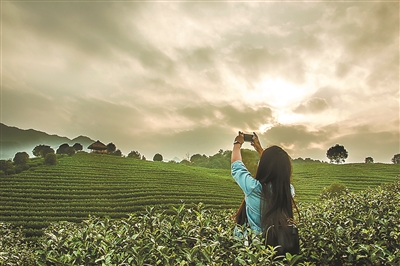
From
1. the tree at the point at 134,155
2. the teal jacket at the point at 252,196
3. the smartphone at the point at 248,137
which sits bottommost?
the teal jacket at the point at 252,196

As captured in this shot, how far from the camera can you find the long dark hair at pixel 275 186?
240 cm

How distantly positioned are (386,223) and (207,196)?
85.9ft

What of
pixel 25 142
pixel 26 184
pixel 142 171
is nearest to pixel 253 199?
pixel 26 184

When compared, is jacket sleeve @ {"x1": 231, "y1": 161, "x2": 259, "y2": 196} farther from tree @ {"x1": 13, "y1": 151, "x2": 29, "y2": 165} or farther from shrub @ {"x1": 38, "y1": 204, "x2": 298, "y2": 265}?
tree @ {"x1": 13, "y1": 151, "x2": 29, "y2": 165}

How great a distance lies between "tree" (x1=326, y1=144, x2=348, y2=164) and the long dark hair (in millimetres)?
59006

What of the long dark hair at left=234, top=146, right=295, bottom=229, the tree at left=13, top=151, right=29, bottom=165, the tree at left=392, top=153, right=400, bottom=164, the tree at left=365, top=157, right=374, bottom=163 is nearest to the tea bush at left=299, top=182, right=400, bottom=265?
the long dark hair at left=234, top=146, right=295, bottom=229

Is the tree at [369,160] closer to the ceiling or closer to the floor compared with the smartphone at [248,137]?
closer to the ceiling

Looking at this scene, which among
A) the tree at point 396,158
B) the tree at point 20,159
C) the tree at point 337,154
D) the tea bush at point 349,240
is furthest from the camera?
the tree at point 337,154

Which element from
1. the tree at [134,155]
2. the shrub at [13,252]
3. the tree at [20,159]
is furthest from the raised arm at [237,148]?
the tree at [134,155]

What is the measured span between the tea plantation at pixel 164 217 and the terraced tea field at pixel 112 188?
0.09 metres

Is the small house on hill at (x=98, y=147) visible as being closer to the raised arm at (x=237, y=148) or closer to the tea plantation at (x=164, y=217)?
the tea plantation at (x=164, y=217)

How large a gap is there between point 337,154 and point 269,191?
195 ft

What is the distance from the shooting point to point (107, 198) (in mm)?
25844

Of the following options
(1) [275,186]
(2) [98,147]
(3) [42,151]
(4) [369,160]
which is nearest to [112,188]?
(3) [42,151]
